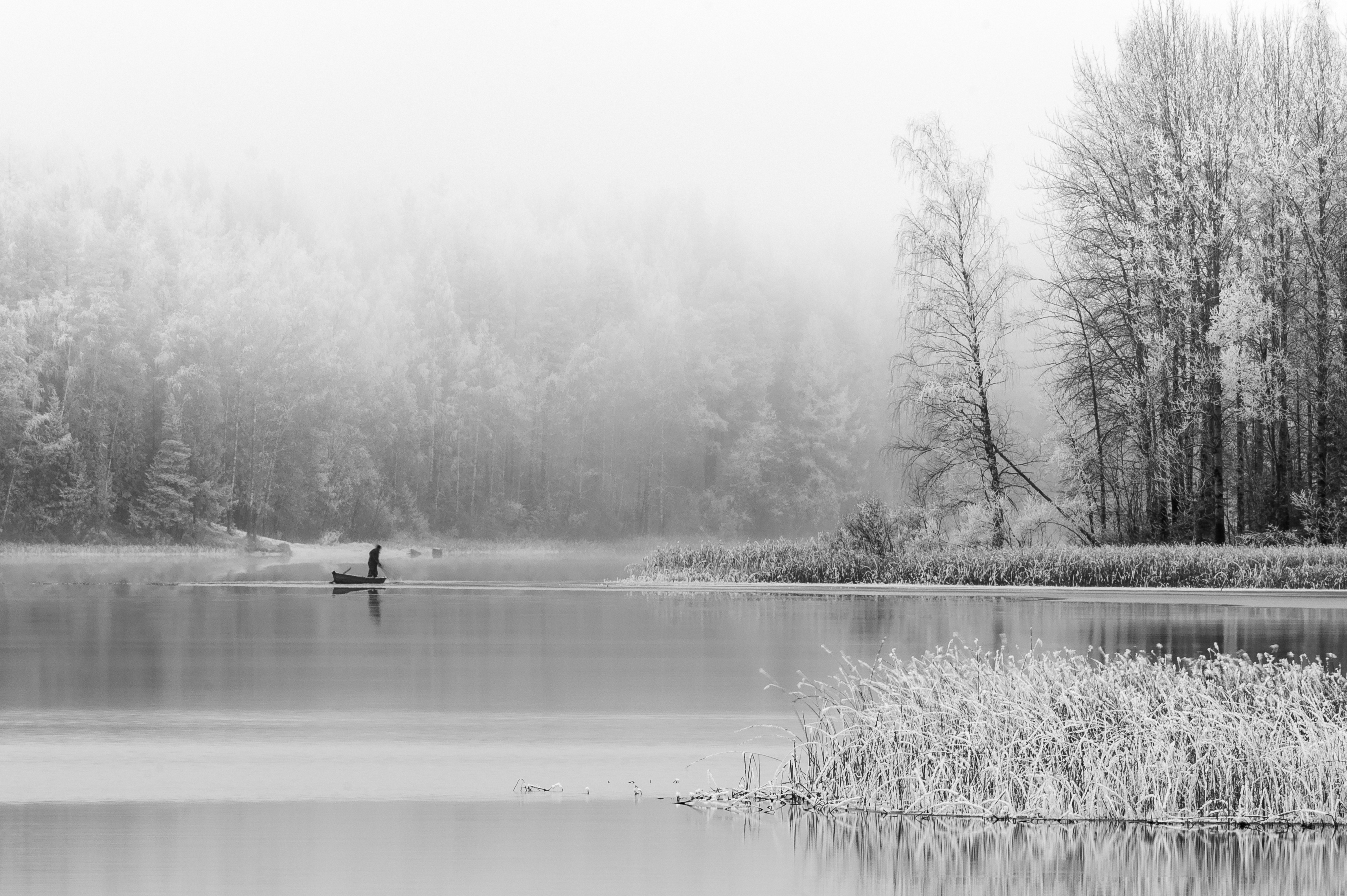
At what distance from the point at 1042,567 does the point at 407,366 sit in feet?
240

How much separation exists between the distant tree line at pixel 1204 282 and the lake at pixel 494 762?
11982 millimetres

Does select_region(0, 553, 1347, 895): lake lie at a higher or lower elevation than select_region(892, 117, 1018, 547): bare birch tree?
lower

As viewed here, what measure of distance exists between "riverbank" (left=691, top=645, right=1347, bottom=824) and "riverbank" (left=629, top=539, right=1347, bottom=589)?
85.3ft

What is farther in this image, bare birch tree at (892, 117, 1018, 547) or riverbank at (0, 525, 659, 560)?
riverbank at (0, 525, 659, 560)

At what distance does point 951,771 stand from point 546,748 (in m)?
4.36

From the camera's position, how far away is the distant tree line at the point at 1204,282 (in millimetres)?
41781

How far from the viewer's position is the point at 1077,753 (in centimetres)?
1148

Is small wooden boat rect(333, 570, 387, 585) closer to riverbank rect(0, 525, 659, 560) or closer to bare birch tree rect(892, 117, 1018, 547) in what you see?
bare birch tree rect(892, 117, 1018, 547)

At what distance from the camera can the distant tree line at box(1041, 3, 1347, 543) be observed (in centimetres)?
4178

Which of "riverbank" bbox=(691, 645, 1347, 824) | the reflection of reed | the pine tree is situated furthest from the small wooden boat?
the pine tree

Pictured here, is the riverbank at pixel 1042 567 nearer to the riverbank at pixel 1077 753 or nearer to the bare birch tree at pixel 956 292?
the bare birch tree at pixel 956 292

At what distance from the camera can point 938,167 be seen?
4469cm

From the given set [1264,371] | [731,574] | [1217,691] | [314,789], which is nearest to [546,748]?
[314,789]

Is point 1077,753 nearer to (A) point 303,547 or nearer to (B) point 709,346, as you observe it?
(A) point 303,547
